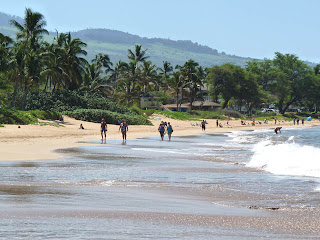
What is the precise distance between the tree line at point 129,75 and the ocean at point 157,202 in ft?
113

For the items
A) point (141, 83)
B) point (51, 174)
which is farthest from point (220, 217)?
point (141, 83)

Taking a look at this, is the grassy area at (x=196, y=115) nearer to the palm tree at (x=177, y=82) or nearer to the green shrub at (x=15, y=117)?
the palm tree at (x=177, y=82)

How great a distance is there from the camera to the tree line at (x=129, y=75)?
A: 180 feet

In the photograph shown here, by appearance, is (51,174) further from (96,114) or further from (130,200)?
(96,114)

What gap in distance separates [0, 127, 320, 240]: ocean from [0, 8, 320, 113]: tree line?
113ft

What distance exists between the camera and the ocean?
683 cm

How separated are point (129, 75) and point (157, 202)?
3179 inches

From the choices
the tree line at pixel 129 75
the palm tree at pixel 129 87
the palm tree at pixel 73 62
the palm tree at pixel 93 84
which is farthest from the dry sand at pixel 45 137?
the palm tree at pixel 129 87

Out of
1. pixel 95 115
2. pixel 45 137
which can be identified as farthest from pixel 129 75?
pixel 45 137

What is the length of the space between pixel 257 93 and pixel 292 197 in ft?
323

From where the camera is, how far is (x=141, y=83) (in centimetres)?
9294

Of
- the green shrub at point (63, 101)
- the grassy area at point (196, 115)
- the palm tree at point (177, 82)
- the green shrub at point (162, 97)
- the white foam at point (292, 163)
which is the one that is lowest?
the white foam at point (292, 163)

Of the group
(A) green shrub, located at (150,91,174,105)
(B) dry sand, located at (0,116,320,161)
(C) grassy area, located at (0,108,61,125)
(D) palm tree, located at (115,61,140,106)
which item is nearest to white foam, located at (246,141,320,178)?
(B) dry sand, located at (0,116,320,161)

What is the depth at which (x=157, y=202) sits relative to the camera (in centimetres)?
955
